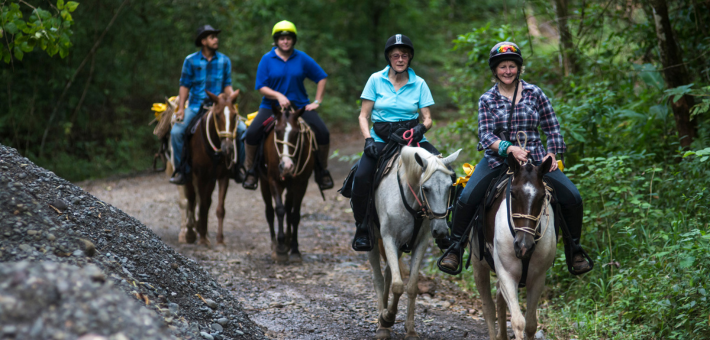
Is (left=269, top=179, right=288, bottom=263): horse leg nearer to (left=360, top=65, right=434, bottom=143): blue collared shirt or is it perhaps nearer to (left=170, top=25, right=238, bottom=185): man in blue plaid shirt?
(left=170, top=25, right=238, bottom=185): man in blue plaid shirt

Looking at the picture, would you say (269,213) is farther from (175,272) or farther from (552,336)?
(552,336)

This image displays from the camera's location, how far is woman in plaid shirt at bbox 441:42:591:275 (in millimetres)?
4836

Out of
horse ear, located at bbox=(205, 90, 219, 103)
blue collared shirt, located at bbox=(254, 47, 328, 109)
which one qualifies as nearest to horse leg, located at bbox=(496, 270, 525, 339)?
blue collared shirt, located at bbox=(254, 47, 328, 109)

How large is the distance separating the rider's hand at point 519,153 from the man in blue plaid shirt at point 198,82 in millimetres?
6005

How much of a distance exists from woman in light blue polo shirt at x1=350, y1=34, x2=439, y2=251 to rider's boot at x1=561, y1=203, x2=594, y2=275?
4.88 ft

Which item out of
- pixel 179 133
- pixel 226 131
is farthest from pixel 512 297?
pixel 179 133

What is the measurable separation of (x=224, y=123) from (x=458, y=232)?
5007 millimetres

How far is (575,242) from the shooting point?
4934 millimetres

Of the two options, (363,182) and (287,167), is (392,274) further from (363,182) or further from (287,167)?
(287,167)

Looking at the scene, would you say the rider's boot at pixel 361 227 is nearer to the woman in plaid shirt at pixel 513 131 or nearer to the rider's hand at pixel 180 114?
the woman in plaid shirt at pixel 513 131

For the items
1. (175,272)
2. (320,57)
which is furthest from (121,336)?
(320,57)

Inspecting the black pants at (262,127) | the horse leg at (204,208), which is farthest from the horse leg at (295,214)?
the horse leg at (204,208)

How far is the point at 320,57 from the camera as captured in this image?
2395cm

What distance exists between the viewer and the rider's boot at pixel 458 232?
5.09 meters
